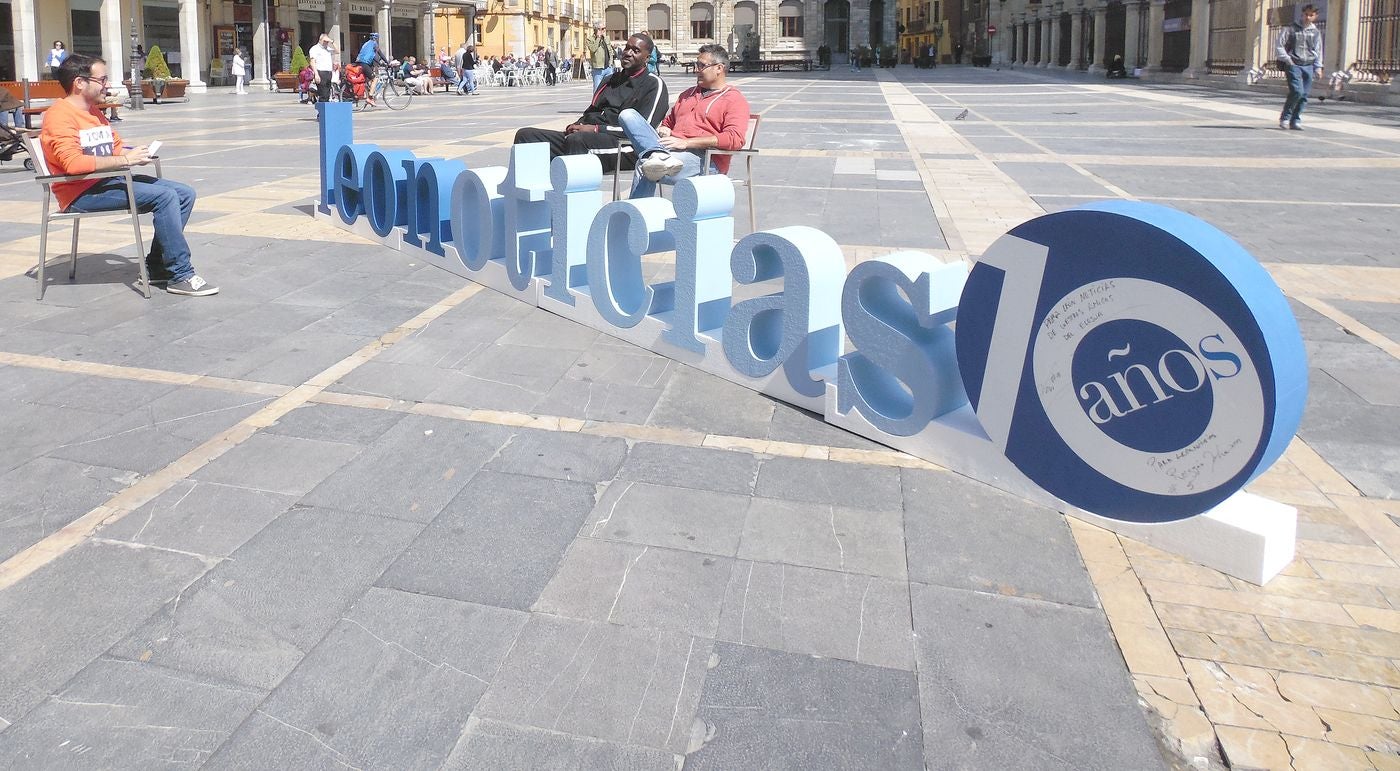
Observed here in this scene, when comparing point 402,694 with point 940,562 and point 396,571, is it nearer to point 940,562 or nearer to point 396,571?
point 396,571

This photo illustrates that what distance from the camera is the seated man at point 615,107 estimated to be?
7641mm

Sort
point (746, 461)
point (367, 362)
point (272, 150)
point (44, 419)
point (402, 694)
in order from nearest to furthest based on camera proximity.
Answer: point (402, 694), point (746, 461), point (44, 419), point (367, 362), point (272, 150)

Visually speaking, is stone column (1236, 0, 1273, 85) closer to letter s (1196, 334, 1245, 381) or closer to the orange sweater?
the orange sweater

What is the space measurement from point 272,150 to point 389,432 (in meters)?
11.5

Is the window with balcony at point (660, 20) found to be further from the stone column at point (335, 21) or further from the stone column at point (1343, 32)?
the stone column at point (1343, 32)

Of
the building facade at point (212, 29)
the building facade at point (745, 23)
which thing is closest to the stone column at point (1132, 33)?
the building facade at point (212, 29)

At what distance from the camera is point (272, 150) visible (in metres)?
14.3

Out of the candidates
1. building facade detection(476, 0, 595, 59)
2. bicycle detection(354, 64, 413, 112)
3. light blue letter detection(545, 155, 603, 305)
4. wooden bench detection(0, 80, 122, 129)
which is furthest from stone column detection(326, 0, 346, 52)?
light blue letter detection(545, 155, 603, 305)

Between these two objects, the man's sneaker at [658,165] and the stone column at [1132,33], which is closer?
the man's sneaker at [658,165]

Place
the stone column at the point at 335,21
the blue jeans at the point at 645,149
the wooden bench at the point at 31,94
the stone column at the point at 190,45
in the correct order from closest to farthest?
the blue jeans at the point at 645,149 → the wooden bench at the point at 31,94 → the stone column at the point at 190,45 → the stone column at the point at 335,21

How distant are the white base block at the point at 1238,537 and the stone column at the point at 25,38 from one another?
2974 cm

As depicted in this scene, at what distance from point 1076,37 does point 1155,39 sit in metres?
12.7

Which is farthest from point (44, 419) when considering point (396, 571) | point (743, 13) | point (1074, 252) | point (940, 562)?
point (743, 13)

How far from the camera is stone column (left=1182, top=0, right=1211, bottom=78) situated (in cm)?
3303
